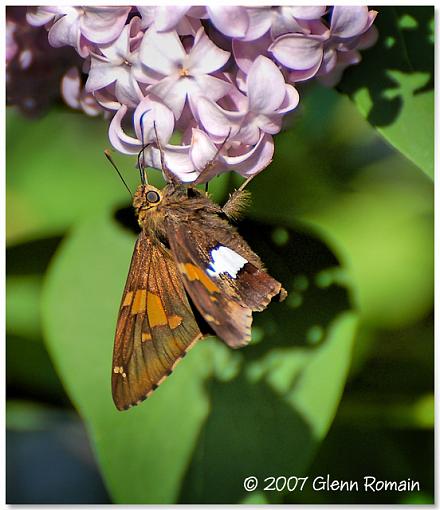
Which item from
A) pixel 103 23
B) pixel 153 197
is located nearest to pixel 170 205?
pixel 153 197

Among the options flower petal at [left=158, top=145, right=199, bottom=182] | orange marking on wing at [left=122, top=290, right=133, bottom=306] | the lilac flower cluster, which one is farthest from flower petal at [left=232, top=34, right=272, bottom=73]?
orange marking on wing at [left=122, top=290, right=133, bottom=306]

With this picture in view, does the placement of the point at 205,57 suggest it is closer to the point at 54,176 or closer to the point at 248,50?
the point at 248,50

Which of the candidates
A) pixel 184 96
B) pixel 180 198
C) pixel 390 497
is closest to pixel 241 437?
pixel 390 497

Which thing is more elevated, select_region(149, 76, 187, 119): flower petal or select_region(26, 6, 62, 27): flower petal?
select_region(26, 6, 62, 27): flower petal

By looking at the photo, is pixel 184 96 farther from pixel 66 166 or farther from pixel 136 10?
pixel 66 166

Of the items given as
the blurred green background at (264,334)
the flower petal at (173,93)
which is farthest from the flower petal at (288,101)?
the blurred green background at (264,334)

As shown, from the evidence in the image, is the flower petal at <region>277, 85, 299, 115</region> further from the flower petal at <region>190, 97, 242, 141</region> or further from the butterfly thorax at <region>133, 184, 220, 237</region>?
the butterfly thorax at <region>133, 184, 220, 237</region>

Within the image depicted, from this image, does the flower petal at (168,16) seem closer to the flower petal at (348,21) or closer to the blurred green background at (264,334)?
the flower petal at (348,21)
